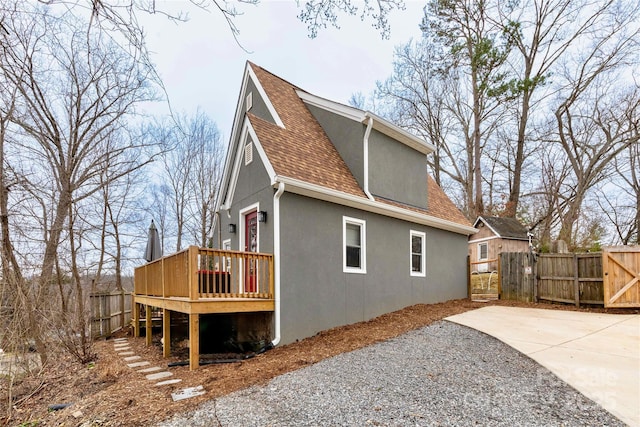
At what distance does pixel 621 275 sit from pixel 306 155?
8.43m

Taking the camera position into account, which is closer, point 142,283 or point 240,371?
point 240,371

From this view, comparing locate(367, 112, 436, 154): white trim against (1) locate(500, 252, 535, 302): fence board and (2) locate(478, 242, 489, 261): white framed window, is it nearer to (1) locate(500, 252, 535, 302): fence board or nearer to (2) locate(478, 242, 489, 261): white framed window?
(1) locate(500, 252, 535, 302): fence board

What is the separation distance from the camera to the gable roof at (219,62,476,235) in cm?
754

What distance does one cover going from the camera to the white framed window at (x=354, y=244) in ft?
27.0

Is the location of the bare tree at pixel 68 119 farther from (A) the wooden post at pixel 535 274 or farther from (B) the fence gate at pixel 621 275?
(B) the fence gate at pixel 621 275

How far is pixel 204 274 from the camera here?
7.10 m

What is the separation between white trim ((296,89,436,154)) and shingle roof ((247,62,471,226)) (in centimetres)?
38

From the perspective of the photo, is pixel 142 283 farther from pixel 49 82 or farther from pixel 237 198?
pixel 49 82

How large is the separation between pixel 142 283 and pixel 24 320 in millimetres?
3968

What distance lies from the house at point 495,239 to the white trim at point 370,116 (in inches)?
447

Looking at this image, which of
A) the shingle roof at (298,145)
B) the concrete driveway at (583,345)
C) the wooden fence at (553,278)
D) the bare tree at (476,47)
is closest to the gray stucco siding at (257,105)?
the shingle roof at (298,145)

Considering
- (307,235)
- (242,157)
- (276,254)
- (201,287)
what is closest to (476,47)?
(242,157)

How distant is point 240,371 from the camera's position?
18.5 feet

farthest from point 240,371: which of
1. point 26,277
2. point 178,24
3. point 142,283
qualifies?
point 142,283
